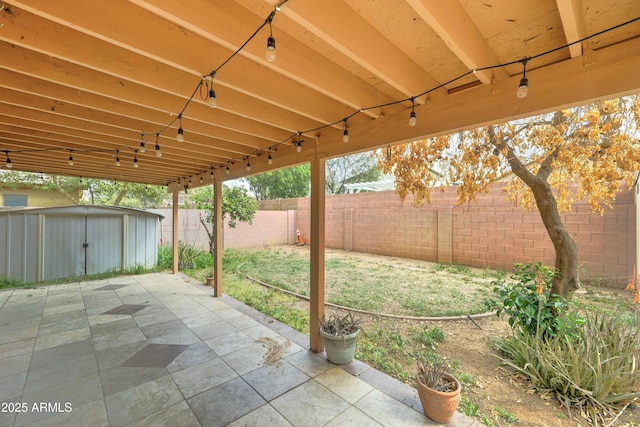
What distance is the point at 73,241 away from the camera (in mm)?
5887

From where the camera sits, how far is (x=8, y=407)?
193 centimetres

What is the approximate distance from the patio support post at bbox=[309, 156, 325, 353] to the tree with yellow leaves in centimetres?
74

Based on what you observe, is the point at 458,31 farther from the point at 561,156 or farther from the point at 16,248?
the point at 16,248

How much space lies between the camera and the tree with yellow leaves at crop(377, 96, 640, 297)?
8.01ft

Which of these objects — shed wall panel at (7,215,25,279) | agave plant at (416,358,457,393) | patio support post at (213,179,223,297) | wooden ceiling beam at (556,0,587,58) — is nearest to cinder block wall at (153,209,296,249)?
shed wall panel at (7,215,25,279)

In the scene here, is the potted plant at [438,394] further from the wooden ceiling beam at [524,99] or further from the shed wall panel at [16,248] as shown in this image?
the shed wall panel at [16,248]

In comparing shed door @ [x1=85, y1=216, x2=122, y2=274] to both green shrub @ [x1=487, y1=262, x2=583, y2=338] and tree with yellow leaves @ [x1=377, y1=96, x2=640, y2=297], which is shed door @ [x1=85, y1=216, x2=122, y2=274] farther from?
green shrub @ [x1=487, y1=262, x2=583, y2=338]

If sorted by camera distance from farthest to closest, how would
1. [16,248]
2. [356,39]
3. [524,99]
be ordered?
[16,248]
[524,99]
[356,39]

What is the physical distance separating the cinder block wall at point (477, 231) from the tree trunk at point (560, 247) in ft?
10.1

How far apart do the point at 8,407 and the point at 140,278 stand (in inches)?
170

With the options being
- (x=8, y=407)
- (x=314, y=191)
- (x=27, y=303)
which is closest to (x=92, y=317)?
(x=27, y=303)

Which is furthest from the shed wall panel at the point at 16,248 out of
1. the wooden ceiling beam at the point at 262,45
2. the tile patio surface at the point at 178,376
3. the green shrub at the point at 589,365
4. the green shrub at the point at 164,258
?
the green shrub at the point at 589,365

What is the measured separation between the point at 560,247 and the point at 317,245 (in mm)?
2422

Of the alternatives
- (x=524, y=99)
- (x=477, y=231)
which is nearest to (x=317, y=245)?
(x=524, y=99)
